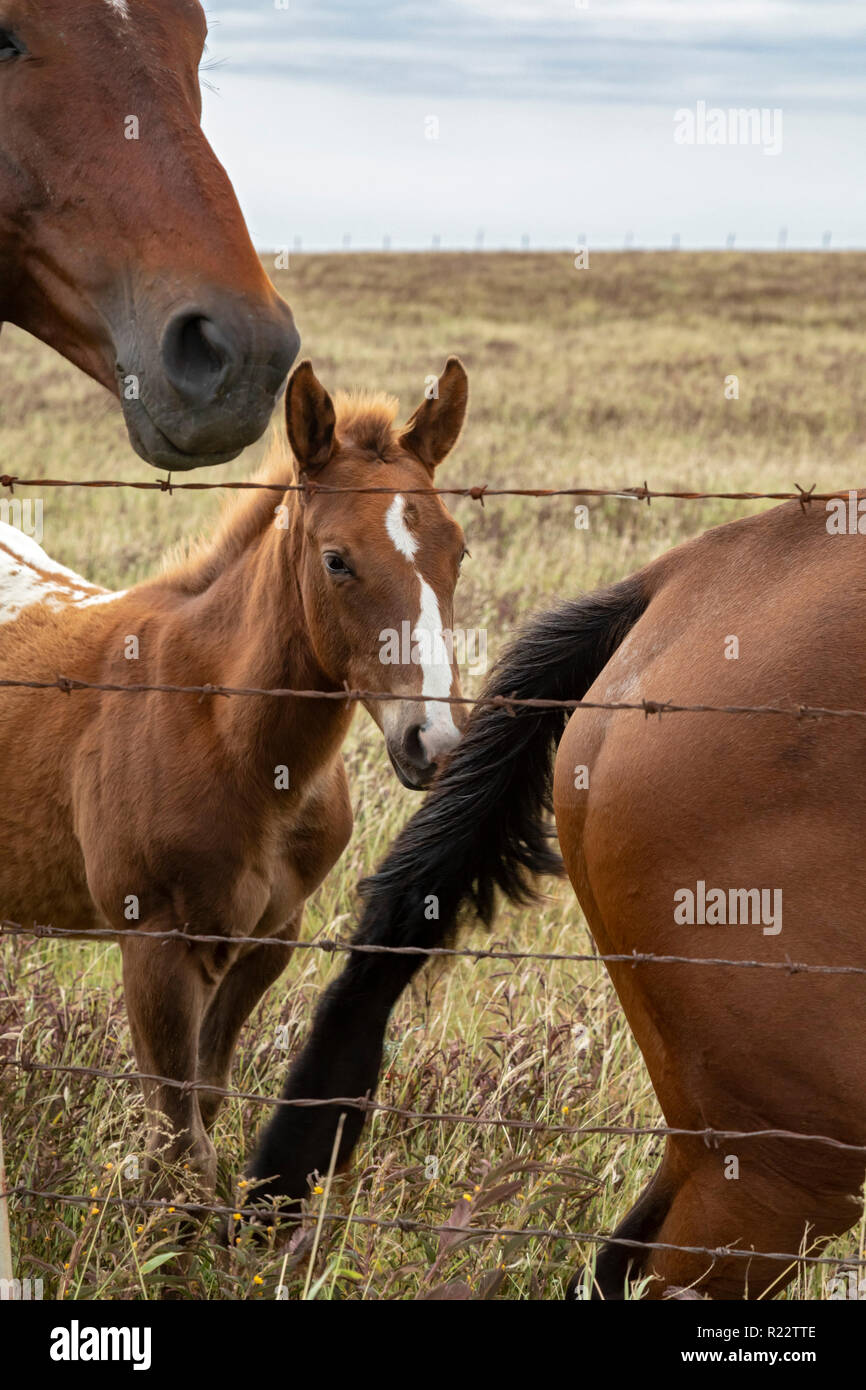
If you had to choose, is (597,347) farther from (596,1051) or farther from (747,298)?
(596,1051)

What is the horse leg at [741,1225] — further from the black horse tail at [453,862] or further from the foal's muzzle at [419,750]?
the foal's muzzle at [419,750]

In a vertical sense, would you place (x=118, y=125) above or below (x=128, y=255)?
above

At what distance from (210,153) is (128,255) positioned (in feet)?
0.86

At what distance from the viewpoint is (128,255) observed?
2232 mm

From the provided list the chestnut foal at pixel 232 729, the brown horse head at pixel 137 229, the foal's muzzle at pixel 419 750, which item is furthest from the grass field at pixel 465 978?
the brown horse head at pixel 137 229

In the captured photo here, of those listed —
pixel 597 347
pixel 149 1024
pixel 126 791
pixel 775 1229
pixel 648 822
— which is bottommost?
pixel 775 1229

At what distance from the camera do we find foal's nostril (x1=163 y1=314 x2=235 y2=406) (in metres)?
2.13

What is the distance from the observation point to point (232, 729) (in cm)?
351

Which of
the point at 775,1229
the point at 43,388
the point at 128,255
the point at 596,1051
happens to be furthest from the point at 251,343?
the point at 43,388

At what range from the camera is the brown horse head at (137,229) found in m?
2.16

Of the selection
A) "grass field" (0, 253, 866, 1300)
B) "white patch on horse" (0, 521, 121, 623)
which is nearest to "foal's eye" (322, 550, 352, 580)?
"grass field" (0, 253, 866, 1300)

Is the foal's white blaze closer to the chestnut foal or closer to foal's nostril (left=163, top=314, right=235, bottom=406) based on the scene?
the chestnut foal

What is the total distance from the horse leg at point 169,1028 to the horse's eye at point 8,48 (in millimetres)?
2052

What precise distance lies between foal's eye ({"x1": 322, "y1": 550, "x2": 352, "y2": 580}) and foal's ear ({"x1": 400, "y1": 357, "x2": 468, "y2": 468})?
0.48 meters
